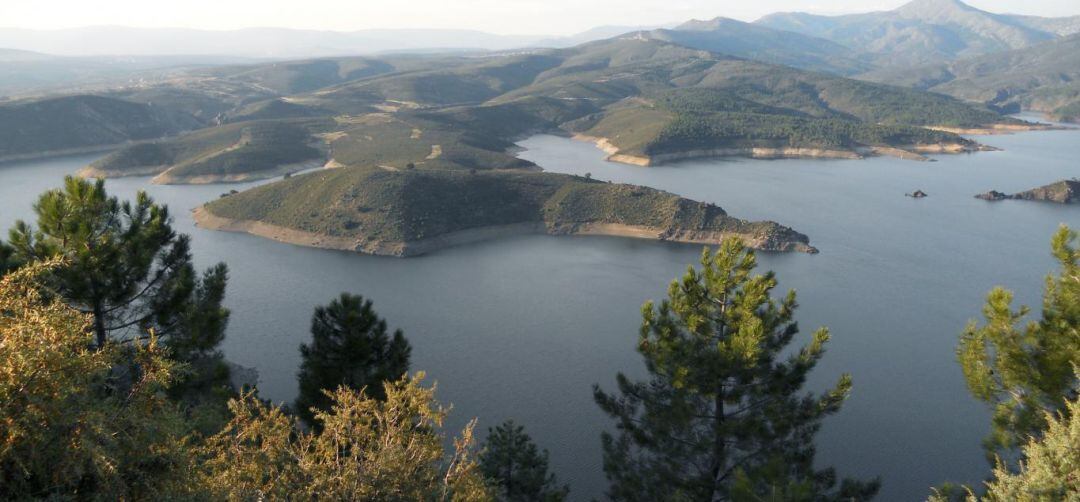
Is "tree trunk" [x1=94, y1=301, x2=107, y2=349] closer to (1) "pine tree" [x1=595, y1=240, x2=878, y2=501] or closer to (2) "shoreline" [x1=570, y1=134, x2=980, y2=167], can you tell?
(1) "pine tree" [x1=595, y1=240, x2=878, y2=501]

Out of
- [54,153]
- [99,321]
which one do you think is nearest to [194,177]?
[54,153]

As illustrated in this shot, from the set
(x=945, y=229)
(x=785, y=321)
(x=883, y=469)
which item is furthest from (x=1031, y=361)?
(x=945, y=229)

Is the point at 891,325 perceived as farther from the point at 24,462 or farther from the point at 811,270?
the point at 24,462

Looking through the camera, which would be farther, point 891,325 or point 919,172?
point 919,172

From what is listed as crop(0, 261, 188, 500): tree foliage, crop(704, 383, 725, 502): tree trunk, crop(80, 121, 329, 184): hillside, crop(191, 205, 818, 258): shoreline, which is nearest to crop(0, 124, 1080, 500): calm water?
crop(191, 205, 818, 258): shoreline

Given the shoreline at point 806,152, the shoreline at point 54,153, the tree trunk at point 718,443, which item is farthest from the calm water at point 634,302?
the shoreline at point 806,152
